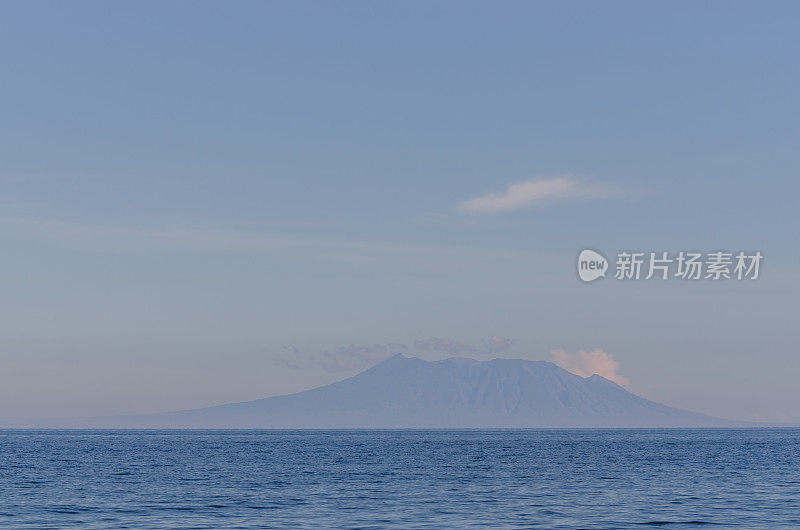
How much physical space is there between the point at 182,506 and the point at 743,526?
120ft

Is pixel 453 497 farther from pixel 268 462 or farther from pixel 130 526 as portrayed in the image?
pixel 268 462

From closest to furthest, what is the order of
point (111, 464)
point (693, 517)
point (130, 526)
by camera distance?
point (130, 526), point (693, 517), point (111, 464)

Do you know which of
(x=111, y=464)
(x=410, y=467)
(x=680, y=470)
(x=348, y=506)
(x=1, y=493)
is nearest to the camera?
(x=348, y=506)

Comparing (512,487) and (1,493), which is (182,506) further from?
(512,487)

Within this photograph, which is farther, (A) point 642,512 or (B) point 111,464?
(B) point 111,464

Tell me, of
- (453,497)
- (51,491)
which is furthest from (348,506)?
(51,491)

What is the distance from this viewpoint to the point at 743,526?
190 ft

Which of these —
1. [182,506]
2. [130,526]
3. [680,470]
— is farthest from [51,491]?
[680,470]

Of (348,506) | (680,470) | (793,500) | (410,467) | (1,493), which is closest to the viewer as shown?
(348,506)

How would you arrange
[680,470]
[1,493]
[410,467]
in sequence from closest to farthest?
1. [1,493]
2. [680,470]
3. [410,467]

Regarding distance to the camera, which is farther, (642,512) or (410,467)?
(410,467)

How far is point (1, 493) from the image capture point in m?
78.1

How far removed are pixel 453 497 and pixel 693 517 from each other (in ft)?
61.3

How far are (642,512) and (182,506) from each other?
102 ft
